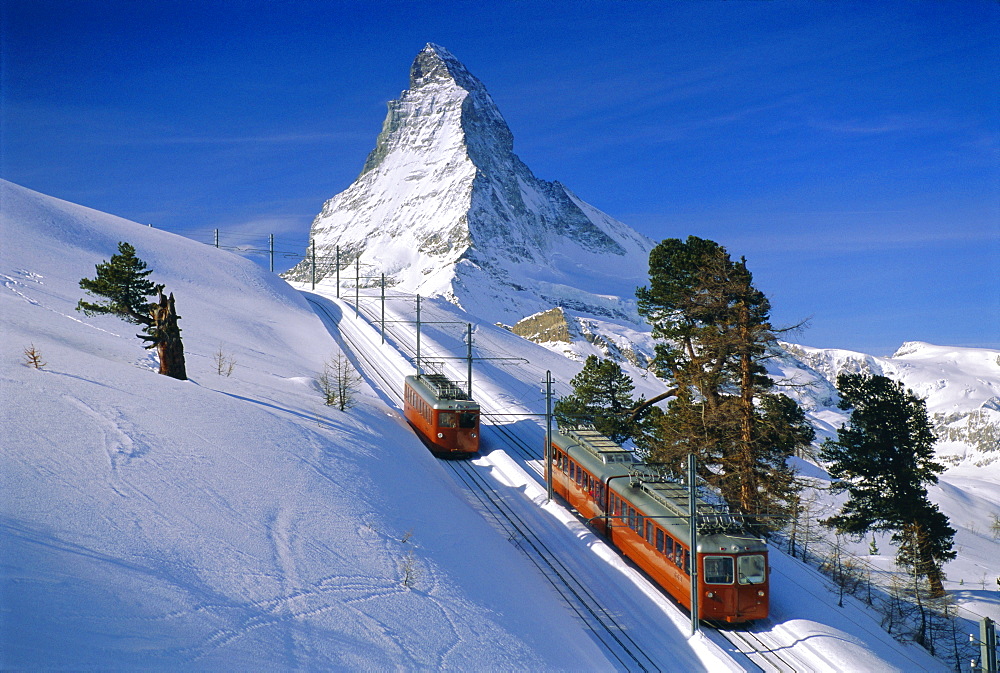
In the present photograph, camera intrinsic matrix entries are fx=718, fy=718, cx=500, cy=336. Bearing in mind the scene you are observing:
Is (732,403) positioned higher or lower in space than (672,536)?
higher

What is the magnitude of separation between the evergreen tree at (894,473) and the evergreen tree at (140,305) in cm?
2651

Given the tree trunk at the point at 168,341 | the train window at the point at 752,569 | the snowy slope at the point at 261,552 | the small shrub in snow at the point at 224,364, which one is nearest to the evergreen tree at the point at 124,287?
the tree trunk at the point at 168,341

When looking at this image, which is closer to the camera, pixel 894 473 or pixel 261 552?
pixel 261 552

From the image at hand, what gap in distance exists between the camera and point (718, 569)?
18.7m

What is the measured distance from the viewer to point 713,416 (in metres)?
27.5

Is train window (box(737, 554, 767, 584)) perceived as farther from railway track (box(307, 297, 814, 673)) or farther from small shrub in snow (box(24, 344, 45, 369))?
small shrub in snow (box(24, 344, 45, 369))

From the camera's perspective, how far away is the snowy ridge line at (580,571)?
17.6 metres

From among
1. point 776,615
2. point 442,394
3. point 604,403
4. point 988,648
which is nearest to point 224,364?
point 442,394

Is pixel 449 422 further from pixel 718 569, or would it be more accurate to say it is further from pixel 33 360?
pixel 33 360

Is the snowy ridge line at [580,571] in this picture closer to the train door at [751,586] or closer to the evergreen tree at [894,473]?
the train door at [751,586]

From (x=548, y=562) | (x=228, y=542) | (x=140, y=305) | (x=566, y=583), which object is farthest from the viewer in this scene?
(x=140, y=305)

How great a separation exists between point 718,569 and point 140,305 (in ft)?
78.5

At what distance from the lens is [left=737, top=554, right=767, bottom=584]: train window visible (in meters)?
18.8

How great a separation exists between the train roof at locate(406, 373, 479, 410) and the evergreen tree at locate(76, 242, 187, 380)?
36.9 ft
